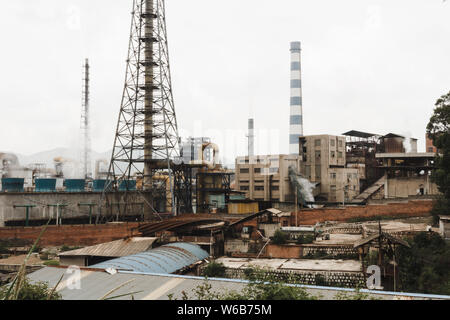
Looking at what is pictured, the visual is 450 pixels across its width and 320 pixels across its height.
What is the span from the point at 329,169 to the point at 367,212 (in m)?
12.9

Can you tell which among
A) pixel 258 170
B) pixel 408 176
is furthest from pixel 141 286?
pixel 408 176

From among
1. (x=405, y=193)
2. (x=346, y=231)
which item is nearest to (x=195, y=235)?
(x=346, y=231)

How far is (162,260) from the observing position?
20.6 meters

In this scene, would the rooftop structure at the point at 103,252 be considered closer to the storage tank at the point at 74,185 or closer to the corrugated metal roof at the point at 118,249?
the corrugated metal roof at the point at 118,249

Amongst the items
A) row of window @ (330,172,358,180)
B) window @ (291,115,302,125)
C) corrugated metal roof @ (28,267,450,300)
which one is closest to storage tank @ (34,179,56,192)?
corrugated metal roof @ (28,267,450,300)

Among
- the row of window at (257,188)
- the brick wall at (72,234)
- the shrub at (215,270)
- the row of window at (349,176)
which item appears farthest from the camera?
the row of window at (349,176)

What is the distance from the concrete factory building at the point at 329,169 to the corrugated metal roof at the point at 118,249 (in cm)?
2718

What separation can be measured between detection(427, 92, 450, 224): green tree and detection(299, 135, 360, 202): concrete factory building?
18030 mm

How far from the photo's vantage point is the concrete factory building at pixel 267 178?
148ft

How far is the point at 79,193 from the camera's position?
4047cm

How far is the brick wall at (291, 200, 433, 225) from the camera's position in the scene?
3459 cm

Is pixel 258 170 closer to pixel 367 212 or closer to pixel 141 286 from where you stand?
pixel 367 212

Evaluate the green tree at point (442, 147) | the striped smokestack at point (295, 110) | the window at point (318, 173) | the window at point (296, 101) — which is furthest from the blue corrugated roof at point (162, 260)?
the window at point (296, 101)
